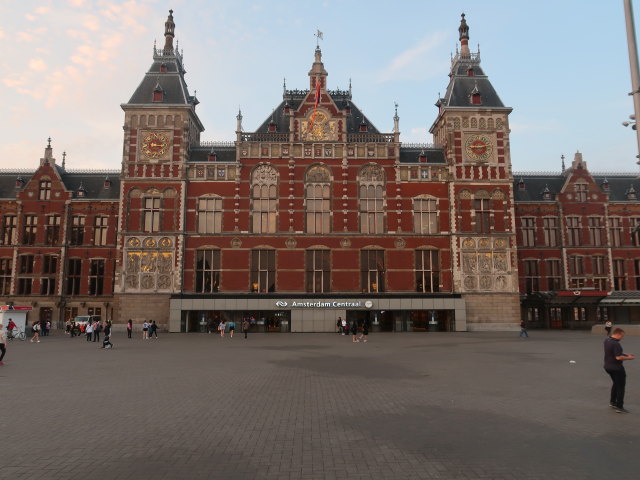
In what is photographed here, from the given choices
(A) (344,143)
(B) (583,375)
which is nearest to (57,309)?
(A) (344,143)

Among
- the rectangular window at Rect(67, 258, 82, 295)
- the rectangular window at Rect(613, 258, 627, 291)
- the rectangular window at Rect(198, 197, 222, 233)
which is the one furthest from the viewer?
the rectangular window at Rect(613, 258, 627, 291)

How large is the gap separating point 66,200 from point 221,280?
69.0 ft

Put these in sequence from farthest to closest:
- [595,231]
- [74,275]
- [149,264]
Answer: [595,231], [74,275], [149,264]

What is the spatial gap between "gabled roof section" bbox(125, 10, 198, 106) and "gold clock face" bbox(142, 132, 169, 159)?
335cm

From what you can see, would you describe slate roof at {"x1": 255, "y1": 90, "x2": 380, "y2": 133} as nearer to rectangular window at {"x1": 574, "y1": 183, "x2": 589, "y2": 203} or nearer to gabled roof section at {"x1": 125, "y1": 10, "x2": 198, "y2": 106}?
gabled roof section at {"x1": 125, "y1": 10, "x2": 198, "y2": 106}

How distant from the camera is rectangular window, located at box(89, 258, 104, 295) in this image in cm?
5216

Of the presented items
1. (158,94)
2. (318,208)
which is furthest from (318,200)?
(158,94)

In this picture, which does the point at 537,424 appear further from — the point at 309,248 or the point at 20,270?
the point at 20,270

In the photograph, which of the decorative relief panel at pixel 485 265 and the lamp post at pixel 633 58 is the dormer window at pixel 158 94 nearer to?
the decorative relief panel at pixel 485 265

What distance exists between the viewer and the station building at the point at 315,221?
4484cm

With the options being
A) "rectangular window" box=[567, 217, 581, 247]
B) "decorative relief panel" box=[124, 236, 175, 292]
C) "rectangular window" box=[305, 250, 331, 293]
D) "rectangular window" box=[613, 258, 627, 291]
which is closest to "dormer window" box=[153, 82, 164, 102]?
"decorative relief panel" box=[124, 236, 175, 292]

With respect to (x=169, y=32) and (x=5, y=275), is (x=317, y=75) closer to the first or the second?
(x=169, y=32)

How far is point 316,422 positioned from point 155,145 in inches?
1614

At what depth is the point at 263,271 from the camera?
45781 millimetres
